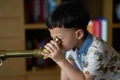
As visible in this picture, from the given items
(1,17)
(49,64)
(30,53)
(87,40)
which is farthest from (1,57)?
(49,64)

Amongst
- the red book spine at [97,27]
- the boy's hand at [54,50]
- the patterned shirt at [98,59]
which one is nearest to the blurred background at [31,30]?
the red book spine at [97,27]

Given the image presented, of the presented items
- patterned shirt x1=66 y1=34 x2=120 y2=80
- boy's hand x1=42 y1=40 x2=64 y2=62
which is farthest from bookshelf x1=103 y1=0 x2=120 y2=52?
boy's hand x1=42 y1=40 x2=64 y2=62

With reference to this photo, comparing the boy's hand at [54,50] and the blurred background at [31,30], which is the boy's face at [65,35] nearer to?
the boy's hand at [54,50]

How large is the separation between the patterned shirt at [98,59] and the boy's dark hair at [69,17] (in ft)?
0.27

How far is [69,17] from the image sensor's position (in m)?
0.94

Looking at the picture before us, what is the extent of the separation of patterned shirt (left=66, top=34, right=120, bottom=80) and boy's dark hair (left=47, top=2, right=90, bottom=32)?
0.27 feet

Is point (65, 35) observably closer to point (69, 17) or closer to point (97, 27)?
point (69, 17)

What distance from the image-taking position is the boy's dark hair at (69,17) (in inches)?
36.9

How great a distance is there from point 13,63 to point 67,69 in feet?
3.27

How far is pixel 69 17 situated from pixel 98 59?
180mm

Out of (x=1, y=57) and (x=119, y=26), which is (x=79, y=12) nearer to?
(x=1, y=57)

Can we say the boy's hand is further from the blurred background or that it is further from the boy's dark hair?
the blurred background

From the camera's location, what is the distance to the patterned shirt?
946 mm

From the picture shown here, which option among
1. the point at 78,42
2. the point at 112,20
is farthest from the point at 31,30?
the point at 78,42
